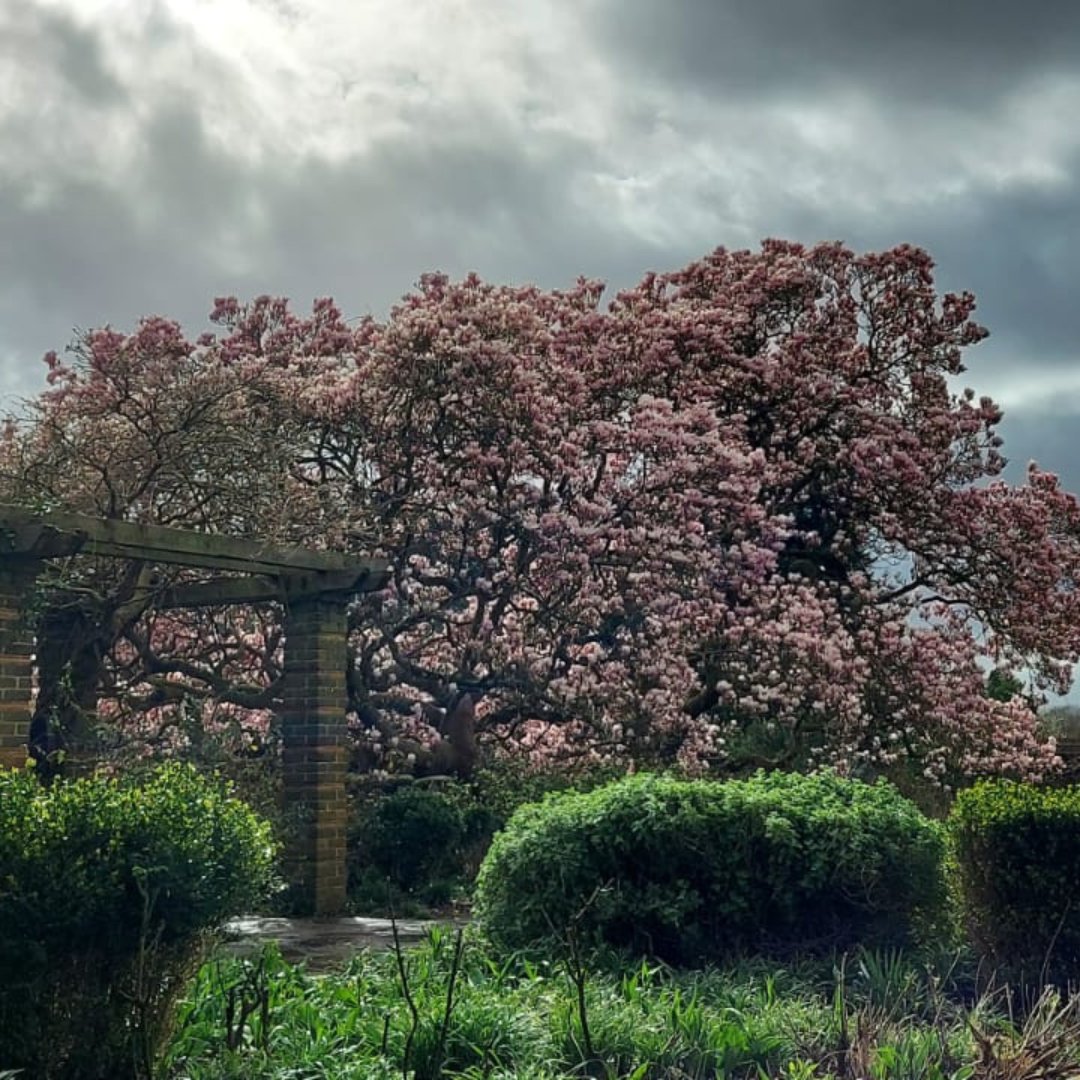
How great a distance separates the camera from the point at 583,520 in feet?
44.7

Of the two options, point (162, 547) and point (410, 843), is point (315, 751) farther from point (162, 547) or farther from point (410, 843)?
point (162, 547)

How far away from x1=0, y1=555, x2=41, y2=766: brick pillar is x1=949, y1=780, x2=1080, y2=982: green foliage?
5.87m

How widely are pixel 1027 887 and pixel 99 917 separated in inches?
181

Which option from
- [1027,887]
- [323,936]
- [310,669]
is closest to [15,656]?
[310,669]

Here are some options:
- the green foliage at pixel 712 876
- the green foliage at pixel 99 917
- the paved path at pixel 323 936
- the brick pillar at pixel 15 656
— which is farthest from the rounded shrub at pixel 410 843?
the green foliage at pixel 99 917

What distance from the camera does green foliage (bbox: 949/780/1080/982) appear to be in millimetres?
6723

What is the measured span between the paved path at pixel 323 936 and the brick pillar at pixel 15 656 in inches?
73.9

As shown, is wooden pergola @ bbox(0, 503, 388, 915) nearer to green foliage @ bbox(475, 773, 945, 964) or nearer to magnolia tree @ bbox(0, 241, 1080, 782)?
magnolia tree @ bbox(0, 241, 1080, 782)

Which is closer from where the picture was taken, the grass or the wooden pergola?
the grass

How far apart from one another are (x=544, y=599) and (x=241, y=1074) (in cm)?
928

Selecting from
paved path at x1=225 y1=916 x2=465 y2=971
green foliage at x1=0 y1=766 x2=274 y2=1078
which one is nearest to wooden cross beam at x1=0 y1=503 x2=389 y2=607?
paved path at x1=225 y1=916 x2=465 y2=971

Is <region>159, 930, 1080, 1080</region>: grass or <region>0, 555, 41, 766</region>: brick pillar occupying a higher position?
<region>0, 555, 41, 766</region>: brick pillar

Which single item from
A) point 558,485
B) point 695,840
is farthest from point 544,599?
point 695,840

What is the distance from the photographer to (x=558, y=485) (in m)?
13.9
